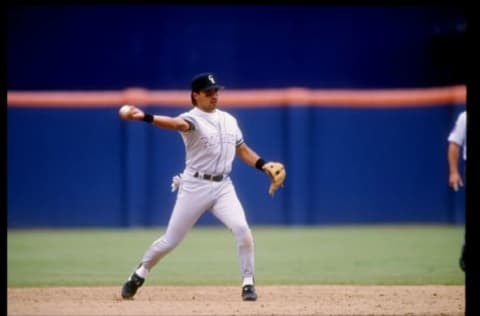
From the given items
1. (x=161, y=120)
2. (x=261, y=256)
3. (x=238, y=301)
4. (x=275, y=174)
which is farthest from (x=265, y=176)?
(x=161, y=120)

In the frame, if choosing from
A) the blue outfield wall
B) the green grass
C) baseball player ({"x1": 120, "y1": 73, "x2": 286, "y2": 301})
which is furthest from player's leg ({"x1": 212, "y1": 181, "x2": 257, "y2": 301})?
the blue outfield wall

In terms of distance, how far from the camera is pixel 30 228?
17.4m

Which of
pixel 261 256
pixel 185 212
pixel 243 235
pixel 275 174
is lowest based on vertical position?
pixel 261 256

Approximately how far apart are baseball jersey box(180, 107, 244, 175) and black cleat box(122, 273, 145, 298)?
3.24 ft

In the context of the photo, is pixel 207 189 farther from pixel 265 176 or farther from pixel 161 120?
pixel 265 176

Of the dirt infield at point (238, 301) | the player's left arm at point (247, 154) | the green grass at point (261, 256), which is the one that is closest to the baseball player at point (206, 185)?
the player's left arm at point (247, 154)

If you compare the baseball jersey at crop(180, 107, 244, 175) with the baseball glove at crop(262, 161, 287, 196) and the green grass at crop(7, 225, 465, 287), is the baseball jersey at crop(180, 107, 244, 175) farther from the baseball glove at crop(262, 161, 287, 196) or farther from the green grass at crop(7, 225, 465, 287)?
the green grass at crop(7, 225, 465, 287)

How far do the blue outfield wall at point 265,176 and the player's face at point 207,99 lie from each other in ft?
30.1

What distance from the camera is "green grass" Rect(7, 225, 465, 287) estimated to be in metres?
10.2

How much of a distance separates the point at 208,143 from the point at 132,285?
1.34 m

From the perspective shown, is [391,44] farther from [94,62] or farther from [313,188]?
[94,62]

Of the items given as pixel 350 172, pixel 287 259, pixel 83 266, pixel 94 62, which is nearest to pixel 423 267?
pixel 287 259

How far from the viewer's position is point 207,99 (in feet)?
26.6

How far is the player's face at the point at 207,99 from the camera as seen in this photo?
8094 millimetres
